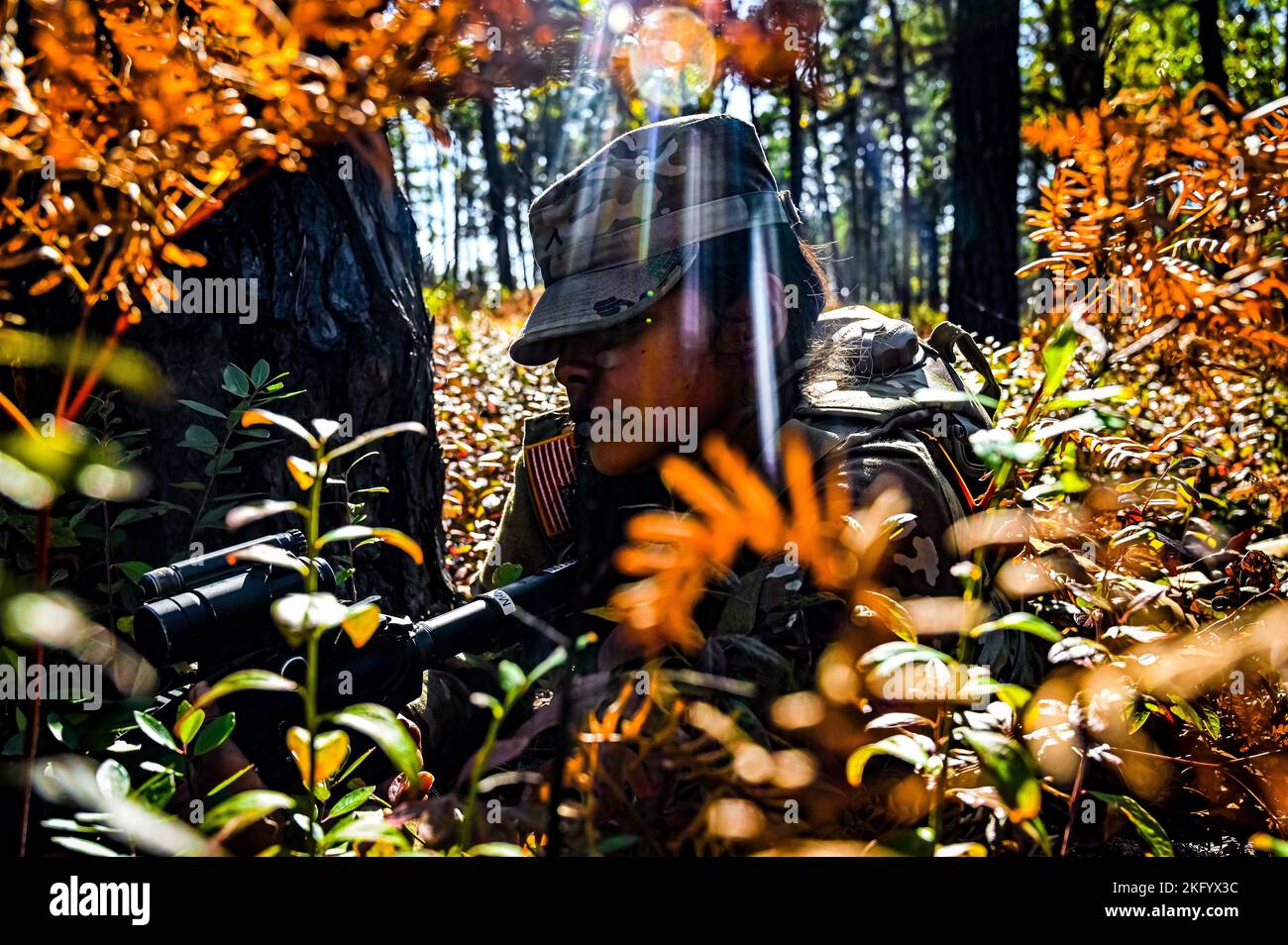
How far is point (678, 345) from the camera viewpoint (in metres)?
2.41

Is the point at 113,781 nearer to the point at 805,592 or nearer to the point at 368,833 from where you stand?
the point at 368,833

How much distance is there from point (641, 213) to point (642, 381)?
1.67 feet

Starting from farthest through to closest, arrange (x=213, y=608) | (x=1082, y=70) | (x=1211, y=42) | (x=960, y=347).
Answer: (x=1082, y=70), (x=1211, y=42), (x=960, y=347), (x=213, y=608)

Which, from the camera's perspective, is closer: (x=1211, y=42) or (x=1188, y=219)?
(x=1188, y=219)

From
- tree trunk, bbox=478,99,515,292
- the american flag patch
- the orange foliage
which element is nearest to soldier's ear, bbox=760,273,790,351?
the american flag patch

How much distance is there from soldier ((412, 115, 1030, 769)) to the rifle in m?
0.46

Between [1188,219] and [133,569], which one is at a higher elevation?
[1188,219]

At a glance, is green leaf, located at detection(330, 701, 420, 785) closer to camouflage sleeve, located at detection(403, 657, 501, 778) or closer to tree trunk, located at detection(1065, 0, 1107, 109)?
camouflage sleeve, located at detection(403, 657, 501, 778)

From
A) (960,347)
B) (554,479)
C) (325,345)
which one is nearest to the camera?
(960,347)

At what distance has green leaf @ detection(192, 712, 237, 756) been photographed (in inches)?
53.3

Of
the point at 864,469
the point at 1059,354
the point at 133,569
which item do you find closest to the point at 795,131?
the point at 864,469
